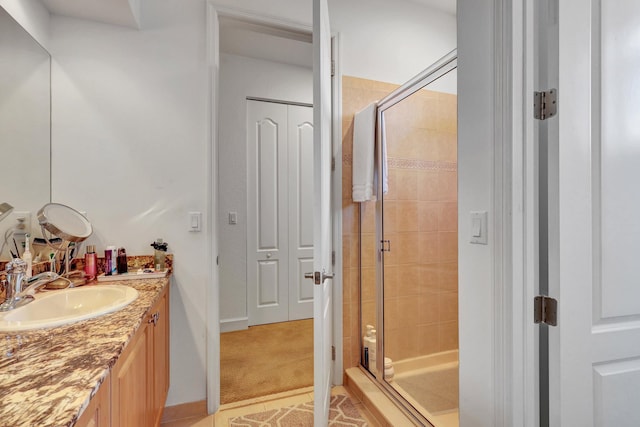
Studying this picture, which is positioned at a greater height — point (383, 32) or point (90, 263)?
point (383, 32)

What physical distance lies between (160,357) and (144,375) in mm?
320

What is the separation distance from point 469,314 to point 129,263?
165 cm

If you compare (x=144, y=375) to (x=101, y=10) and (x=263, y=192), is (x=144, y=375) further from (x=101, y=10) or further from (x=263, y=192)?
(x=263, y=192)

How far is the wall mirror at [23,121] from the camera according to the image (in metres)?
1.21

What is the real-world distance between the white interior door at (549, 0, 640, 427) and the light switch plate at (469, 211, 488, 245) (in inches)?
6.8

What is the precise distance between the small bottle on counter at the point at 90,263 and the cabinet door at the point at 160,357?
1.16 ft

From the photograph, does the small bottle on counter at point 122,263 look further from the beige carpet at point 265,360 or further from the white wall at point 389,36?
the white wall at point 389,36

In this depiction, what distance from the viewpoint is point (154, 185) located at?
1688 mm

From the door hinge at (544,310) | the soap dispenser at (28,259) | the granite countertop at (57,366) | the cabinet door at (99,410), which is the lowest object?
the cabinet door at (99,410)

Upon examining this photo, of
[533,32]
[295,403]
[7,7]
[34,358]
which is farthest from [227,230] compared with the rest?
[533,32]

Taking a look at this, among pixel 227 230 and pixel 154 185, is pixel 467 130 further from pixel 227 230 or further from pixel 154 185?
pixel 227 230

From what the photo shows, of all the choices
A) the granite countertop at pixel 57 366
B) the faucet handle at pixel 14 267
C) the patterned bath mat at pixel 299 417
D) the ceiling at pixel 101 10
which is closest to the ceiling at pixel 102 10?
the ceiling at pixel 101 10

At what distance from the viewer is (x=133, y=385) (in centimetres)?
100

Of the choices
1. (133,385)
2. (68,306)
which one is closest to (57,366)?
(133,385)
